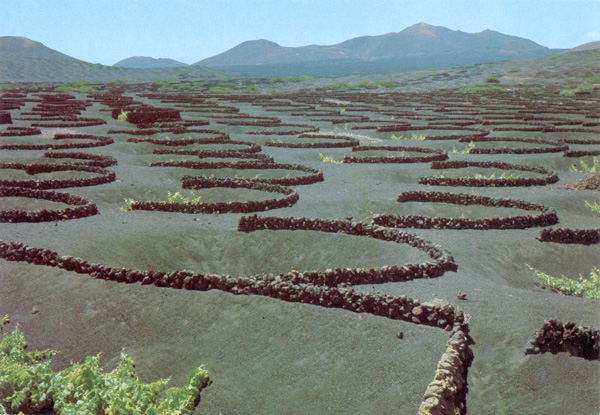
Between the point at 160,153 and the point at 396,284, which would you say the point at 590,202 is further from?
the point at 160,153

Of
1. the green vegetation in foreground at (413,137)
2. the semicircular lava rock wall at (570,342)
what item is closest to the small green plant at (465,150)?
the green vegetation in foreground at (413,137)

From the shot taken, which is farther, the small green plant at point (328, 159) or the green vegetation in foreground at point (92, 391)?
the small green plant at point (328, 159)

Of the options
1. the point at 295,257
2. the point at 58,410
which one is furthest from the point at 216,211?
the point at 58,410

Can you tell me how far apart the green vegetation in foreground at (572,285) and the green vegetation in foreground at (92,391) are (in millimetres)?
6567

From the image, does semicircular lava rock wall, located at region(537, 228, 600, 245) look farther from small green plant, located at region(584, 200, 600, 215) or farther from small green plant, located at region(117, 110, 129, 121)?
small green plant, located at region(117, 110, 129, 121)

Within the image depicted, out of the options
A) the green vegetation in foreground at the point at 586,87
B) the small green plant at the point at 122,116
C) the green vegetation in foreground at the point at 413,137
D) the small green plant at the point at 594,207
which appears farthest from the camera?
the green vegetation in foreground at the point at 586,87

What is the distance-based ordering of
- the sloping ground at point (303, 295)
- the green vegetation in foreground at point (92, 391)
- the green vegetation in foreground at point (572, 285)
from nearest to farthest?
Answer: the green vegetation in foreground at point (92, 391) → the sloping ground at point (303, 295) → the green vegetation in foreground at point (572, 285)

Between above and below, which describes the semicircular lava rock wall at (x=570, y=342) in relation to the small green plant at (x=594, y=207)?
above

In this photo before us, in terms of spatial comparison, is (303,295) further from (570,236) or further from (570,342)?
(570,236)

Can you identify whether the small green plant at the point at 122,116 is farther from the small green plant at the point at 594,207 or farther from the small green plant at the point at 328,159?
the small green plant at the point at 594,207

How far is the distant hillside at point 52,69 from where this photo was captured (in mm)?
116500

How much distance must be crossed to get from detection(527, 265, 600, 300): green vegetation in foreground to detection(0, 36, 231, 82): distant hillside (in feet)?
386

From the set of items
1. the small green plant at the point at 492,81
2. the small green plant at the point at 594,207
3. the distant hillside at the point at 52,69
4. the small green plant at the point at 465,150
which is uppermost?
the distant hillside at the point at 52,69

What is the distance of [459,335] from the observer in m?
6.61
